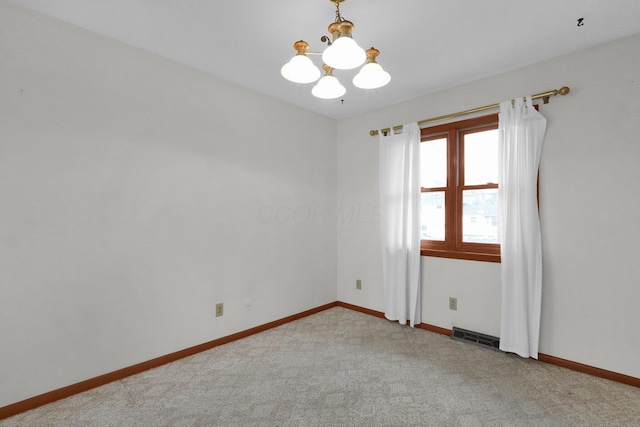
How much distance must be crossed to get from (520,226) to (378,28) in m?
2.02

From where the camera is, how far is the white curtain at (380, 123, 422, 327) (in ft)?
11.0

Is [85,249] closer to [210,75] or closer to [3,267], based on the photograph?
[3,267]

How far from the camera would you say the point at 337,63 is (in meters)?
1.57

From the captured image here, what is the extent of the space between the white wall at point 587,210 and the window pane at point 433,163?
57cm

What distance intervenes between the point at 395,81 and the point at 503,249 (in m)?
1.90

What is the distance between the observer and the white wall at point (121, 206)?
1.95 m

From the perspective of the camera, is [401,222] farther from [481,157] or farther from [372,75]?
[372,75]

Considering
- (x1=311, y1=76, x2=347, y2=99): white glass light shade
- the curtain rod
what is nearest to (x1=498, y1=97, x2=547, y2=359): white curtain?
the curtain rod

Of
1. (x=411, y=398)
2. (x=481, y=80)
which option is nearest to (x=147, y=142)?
(x=411, y=398)

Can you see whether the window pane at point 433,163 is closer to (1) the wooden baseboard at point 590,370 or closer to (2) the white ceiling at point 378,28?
(2) the white ceiling at point 378,28

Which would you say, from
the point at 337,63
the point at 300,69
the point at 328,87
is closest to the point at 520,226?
the point at 328,87

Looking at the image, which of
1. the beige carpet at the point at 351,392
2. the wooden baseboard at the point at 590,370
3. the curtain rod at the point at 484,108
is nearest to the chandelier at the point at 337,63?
the curtain rod at the point at 484,108

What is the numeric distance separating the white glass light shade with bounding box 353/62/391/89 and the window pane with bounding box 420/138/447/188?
1833 mm

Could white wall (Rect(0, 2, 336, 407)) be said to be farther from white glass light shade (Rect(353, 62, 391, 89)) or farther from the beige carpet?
white glass light shade (Rect(353, 62, 391, 89))
